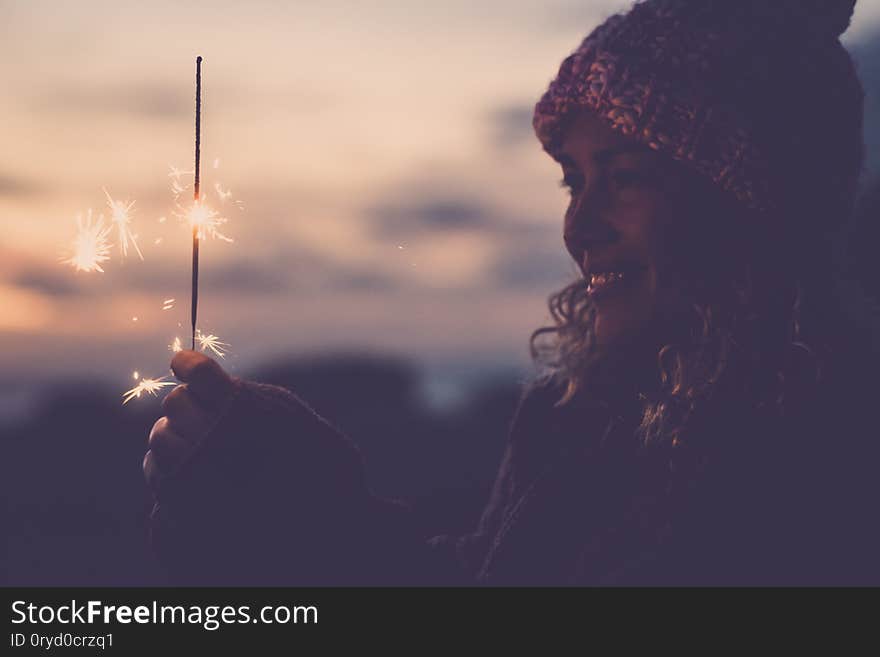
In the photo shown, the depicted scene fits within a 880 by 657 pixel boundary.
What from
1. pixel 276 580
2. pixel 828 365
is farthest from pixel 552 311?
pixel 276 580

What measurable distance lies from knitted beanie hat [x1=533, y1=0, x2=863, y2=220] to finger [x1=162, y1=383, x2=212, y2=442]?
1.41 m

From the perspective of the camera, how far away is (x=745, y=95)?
2.40 metres

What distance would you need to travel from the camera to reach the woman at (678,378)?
232cm

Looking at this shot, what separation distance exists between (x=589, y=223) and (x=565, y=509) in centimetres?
87

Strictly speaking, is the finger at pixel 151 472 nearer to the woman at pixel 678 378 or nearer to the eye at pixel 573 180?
the woman at pixel 678 378

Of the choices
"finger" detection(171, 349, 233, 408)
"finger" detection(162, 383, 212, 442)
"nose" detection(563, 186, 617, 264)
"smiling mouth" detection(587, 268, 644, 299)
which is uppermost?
"nose" detection(563, 186, 617, 264)

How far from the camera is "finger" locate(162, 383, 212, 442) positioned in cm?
261

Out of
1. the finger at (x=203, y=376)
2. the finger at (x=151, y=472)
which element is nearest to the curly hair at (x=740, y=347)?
the finger at (x=203, y=376)

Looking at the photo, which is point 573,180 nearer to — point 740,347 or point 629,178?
point 629,178

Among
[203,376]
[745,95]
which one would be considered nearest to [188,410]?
[203,376]

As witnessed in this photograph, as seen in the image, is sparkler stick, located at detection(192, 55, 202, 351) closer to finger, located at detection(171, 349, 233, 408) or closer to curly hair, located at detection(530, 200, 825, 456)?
finger, located at detection(171, 349, 233, 408)

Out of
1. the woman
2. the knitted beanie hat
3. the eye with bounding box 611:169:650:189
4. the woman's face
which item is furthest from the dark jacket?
the eye with bounding box 611:169:650:189

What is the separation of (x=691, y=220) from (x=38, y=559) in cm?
317

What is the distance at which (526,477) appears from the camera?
312cm
